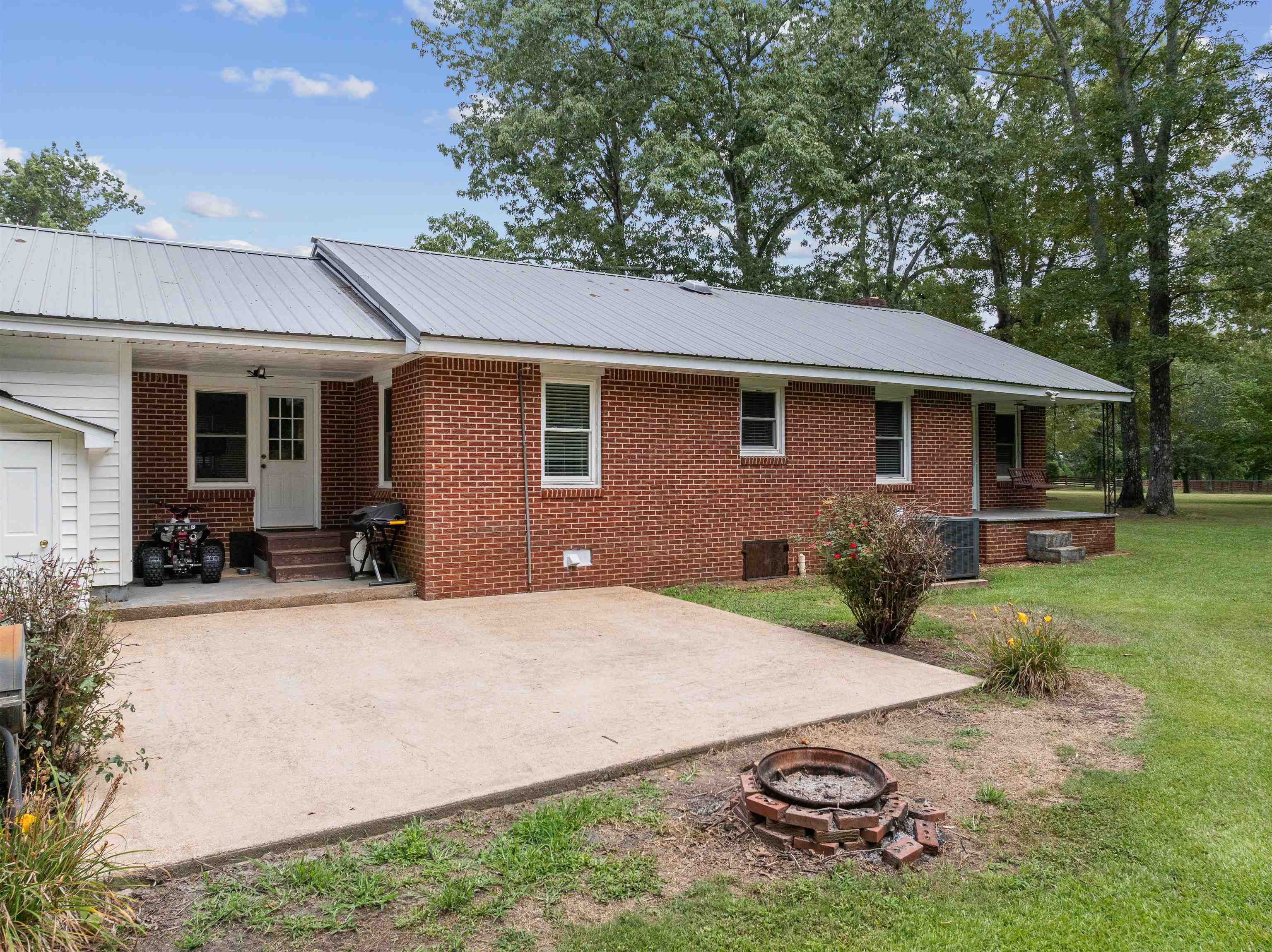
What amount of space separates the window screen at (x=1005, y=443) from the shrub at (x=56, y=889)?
1651 cm

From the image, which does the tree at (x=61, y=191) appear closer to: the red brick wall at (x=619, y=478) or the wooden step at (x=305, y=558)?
the wooden step at (x=305, y=558)

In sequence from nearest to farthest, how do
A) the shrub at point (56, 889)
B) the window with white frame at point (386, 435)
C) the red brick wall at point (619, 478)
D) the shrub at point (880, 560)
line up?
the shrub at point (56, 889)
the shrub at point (880, 560)
the red brick wall at point (619, 478)
the window with white frame at point (386, 435)

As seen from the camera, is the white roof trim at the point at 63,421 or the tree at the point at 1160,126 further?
the tree at the point at 1160,126

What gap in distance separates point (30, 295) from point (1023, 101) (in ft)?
95.5

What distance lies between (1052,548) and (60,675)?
1353 centimetres

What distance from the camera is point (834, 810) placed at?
11.3ft

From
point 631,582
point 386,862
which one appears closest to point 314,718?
point 386,862

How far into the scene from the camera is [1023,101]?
2720 cm

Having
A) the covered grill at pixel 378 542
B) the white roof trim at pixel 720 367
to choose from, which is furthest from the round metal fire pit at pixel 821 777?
the covered grill at pixel 378 542

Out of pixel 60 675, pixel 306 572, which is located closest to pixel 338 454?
pixel 306 572

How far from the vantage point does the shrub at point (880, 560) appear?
671 cm

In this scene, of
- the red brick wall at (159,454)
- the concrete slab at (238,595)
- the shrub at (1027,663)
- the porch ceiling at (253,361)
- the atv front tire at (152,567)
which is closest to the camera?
the shrub at (1027,663)

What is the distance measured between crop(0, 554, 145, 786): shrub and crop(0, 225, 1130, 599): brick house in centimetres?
488

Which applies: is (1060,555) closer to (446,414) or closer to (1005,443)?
(1005,443)
